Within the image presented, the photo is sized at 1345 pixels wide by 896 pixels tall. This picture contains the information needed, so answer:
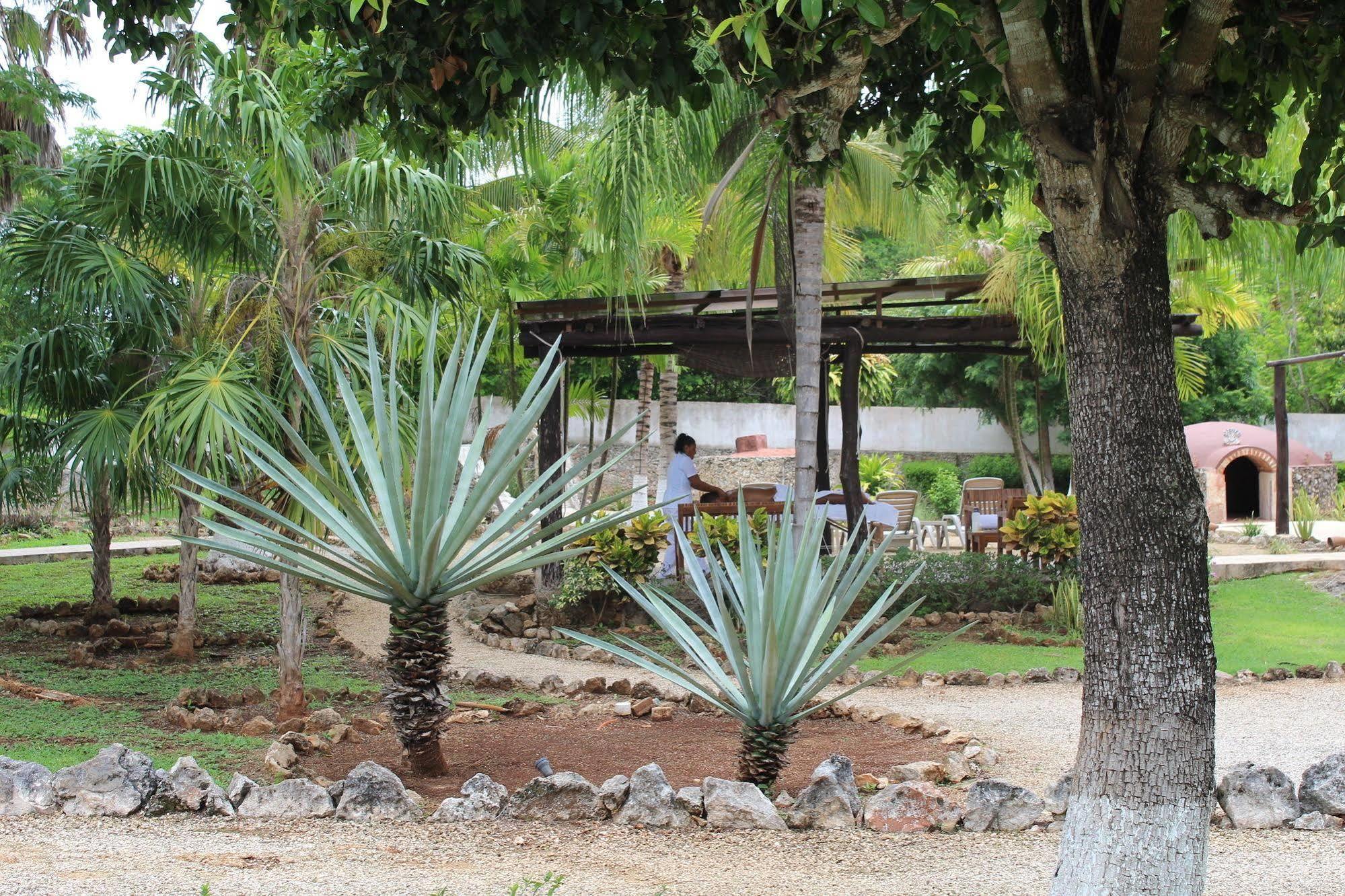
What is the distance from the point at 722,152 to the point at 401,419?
4884 millimetres

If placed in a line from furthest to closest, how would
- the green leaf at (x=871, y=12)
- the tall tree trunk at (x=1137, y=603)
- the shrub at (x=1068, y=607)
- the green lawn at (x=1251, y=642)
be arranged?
the shrub at (x=1068, y=607) → the green lawn at (x=1251, y=642) → the tall tree trunk at (x=1137, y=603) → the green leaf at (x=871, y=12)

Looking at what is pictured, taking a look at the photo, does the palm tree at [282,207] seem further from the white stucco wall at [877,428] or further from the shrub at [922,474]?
the shrub at [922,474]

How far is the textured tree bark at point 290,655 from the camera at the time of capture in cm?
642

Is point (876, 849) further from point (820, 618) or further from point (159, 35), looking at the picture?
point (159, 35)

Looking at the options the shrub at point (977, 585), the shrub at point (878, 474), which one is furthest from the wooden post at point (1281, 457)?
the shrub at point (977, 585)

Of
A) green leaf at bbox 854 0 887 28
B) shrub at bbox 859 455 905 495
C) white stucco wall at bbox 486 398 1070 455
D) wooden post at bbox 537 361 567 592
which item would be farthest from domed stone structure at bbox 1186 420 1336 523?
green leaf at bbox 854 0 887 28

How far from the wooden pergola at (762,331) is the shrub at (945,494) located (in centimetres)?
1141

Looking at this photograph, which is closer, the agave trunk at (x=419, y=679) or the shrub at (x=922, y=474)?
the agave trunk at (x=419, y=679)

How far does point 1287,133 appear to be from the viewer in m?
7.55

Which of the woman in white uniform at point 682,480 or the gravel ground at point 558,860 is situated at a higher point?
the woman in white uniform at point 682,480

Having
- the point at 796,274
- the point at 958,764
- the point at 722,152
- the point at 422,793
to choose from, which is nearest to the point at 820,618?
the point at 958,764

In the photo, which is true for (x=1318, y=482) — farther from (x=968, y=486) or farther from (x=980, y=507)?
(x=980, y=507)

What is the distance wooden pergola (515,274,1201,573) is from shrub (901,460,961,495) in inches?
470

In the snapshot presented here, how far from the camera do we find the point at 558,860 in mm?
3957
